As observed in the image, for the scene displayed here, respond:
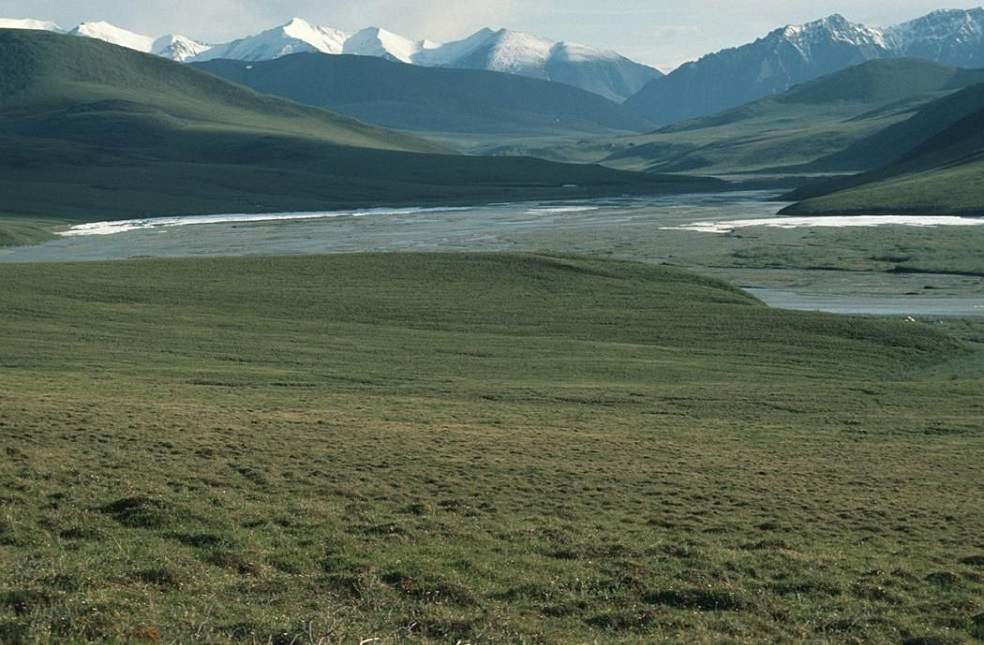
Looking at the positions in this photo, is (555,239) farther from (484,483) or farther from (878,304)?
(484,483)

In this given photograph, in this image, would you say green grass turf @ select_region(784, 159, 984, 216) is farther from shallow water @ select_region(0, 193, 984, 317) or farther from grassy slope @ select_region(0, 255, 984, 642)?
grassy slope @ select_region(0, 255, 984, 642)

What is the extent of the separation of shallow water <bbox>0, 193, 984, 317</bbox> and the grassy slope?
23.4 m

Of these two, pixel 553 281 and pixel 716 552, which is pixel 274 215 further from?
pixel 716 552

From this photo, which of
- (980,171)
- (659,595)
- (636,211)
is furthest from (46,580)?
(980,171)

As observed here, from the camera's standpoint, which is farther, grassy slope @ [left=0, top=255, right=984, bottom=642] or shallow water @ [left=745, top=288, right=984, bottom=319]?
shallow water @ [left=745, top=288, right=984, bottom=319]

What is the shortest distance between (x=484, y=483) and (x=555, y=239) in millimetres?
107160

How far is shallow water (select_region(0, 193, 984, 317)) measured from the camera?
3526 inches

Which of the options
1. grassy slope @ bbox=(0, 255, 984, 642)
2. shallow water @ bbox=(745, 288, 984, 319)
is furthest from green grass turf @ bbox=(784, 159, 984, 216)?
grassy slope @ bbox=(0, 255, 984, 642)

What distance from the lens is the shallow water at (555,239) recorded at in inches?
3526

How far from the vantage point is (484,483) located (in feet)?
92.1

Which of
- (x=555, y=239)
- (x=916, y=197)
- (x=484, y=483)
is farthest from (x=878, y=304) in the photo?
(x=916, y=197)

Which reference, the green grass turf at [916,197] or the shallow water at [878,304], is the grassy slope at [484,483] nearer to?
the shallow water at [878,304]

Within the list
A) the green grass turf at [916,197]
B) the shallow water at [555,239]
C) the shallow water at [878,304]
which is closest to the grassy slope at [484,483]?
the shallow water at [878,304]

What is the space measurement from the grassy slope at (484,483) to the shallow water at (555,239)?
923 inches
